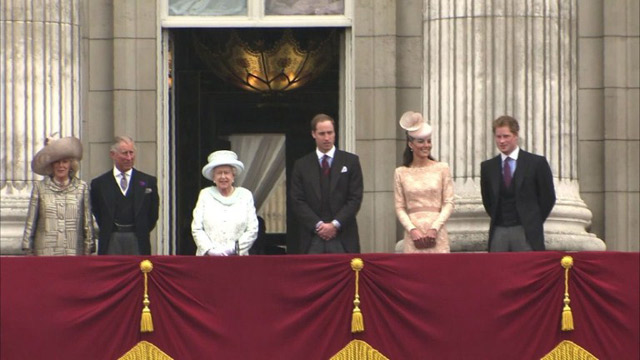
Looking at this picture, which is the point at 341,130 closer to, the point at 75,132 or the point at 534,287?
the point at 75,132

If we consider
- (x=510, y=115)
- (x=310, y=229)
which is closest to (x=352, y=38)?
(x=510, y=115)

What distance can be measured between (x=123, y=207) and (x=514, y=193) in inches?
148

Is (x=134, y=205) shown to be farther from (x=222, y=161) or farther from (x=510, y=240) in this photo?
(x=510, y=240)

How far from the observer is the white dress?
20750mm

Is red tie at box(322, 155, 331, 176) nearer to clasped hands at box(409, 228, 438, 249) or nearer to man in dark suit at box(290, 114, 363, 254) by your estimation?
man in dark suit at box(290, 114, 363, 254)

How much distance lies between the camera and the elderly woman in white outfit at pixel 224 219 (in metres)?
20.7

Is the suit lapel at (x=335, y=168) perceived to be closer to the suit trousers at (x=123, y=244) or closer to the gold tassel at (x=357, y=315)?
the gold tassel at (x=357, y=315)

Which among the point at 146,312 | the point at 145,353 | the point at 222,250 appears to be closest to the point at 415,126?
the point at 222,250

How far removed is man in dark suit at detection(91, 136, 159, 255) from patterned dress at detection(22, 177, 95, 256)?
0.38 m

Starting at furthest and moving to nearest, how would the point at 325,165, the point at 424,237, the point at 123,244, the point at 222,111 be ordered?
1. the point at 222,111
2. the point at 123,244
3. the point at 325,165
4. the point at 424,237

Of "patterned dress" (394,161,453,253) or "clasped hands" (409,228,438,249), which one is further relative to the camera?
"patterned dress" (394,161,453,253)

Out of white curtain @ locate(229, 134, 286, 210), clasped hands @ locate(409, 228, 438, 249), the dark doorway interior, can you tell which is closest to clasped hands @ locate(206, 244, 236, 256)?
clasped hands @ locate(409, 228, 438, 249)

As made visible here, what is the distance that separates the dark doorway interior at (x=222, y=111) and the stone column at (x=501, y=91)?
4.36 m

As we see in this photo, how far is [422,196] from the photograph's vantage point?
20641mm
